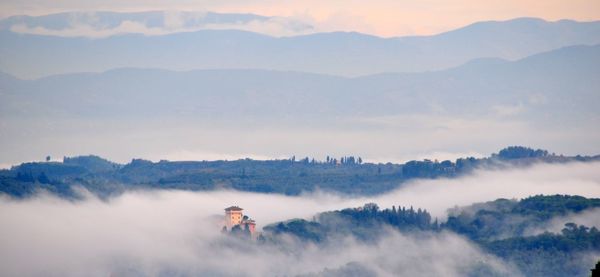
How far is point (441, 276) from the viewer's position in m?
199

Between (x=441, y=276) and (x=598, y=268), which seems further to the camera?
(x=441, y=276)

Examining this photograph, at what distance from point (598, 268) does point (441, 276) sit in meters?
115

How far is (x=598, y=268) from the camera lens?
276 feet
